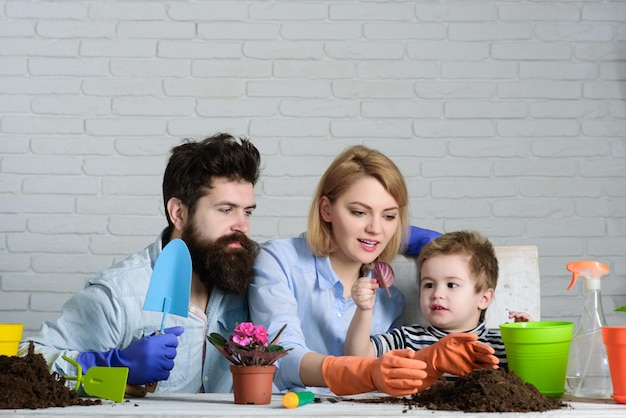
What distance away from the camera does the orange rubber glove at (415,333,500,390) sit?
1.57m

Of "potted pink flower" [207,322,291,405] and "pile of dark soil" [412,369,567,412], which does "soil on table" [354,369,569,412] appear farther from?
"potted pink flower" [207,322,291,405]

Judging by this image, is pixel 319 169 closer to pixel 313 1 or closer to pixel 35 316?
pixel 313 1

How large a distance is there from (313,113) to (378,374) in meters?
1.80

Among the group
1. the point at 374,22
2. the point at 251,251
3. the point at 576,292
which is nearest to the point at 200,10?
the point at 374,22

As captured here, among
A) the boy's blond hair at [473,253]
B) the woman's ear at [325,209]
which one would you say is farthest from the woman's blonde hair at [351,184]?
the boy's blond hair at [473,253]

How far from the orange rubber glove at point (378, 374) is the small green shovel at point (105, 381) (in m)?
0.40

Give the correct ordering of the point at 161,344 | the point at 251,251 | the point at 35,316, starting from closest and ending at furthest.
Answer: the point at 161,344 < the point at 251,251 < the point at 35,316

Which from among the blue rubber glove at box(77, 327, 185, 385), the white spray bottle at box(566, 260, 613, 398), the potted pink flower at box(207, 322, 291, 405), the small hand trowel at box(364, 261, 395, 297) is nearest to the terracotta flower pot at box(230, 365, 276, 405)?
the potted pink flower at box(207, 322, 291, 405)

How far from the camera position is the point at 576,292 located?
3.24 metres

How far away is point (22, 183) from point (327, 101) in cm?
119

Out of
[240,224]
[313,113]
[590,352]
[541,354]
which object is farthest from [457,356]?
[313,113]

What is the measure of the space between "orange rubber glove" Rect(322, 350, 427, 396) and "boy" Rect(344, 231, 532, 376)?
15.5 inches

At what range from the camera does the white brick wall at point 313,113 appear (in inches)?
125

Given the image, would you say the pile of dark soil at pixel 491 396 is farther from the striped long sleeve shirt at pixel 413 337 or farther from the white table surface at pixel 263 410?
the striped long sleeve shirt at pixel 413 337
